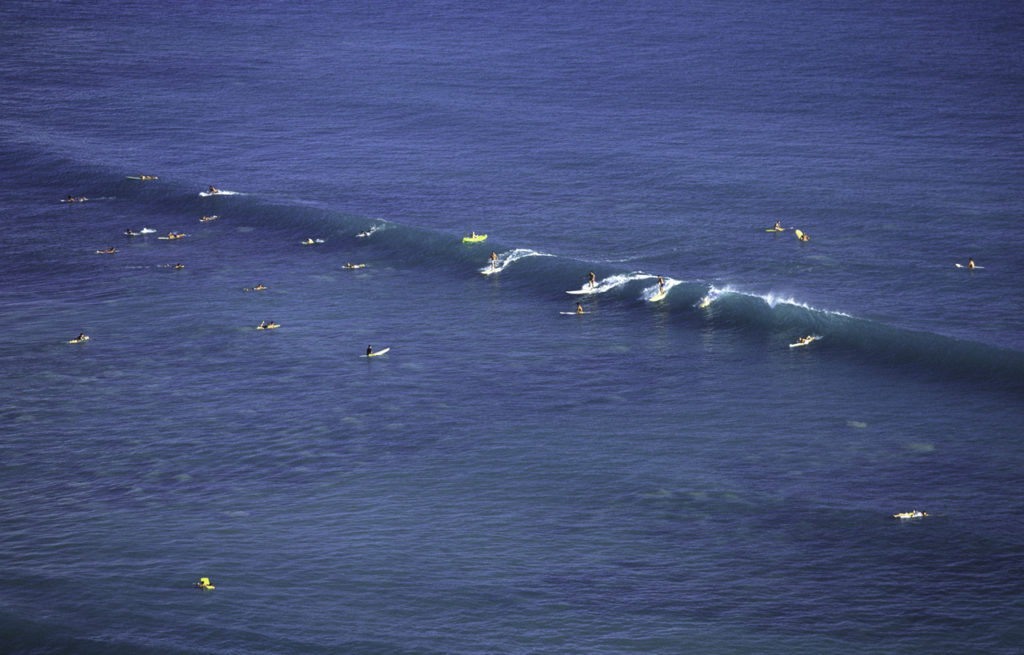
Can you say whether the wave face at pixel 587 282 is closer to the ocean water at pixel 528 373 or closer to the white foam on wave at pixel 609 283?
the white foam on wave at pixel 609 283

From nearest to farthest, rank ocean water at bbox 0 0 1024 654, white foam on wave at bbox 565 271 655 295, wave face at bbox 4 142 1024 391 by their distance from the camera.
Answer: ocean water at bbox 0 0 1024 654 → wave face at bbox 4 142 1024 391 → white foam on wave at bbox 565 271 655 295

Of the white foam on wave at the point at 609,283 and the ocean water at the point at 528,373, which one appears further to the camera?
the white foam on wave at the point at 609,283

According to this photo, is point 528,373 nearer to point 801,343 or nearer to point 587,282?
point 587,282

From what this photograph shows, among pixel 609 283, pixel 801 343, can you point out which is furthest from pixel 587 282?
pixel 801 343

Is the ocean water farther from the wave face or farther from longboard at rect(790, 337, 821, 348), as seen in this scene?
longboard at rect(790, 337, 821, 348)

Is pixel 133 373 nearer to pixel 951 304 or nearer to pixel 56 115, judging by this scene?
pixel 951 304

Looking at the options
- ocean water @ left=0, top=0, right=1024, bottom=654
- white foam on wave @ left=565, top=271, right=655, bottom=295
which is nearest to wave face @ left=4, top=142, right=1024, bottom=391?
white foam on wave @ left=565, top=271, right=655, bottom=295

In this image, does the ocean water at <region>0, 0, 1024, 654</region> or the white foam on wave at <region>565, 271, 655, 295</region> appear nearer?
the ocean water at <region>0, 0, 1024, 654</region>

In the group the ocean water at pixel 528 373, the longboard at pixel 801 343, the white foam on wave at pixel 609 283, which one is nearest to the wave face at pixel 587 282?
the white foam on wave at pixel 609 283
